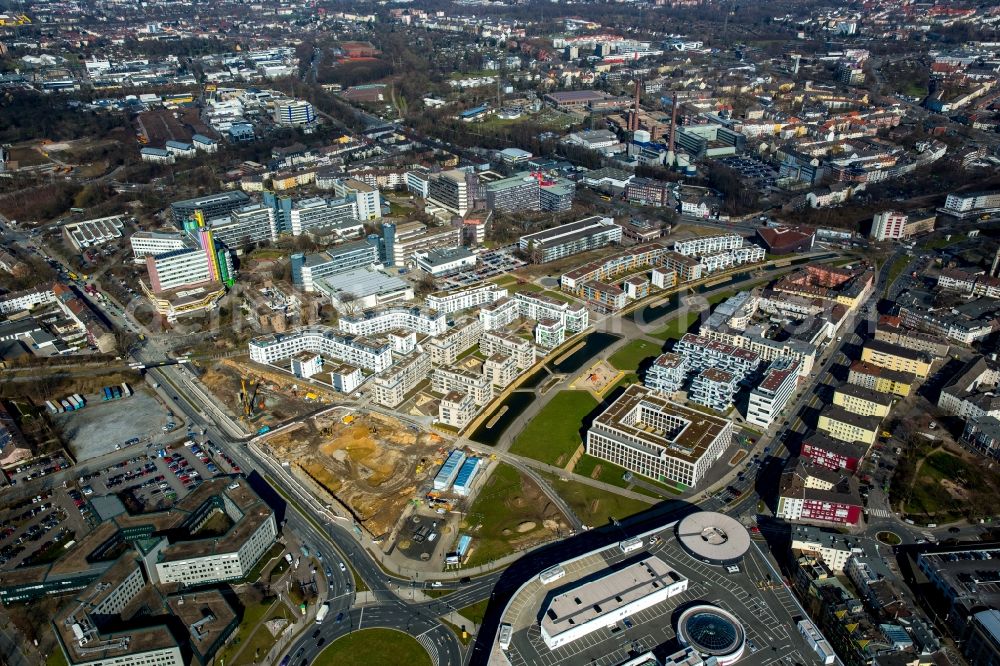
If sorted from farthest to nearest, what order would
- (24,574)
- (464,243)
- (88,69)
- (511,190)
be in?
(88,69) → (511,190) → (464,243) → (24,574)

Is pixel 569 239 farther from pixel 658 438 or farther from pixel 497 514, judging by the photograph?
pixel 497 514

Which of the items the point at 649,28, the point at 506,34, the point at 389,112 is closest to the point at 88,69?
the point at 389,112

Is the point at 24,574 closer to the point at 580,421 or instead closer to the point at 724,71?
the point at 580,421

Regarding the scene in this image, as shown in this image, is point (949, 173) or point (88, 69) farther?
point (88, 69)

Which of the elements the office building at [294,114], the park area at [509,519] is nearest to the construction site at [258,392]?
the park area at [509,519]

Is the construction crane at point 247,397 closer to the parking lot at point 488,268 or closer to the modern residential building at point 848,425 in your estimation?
the parking lot at point 488,268

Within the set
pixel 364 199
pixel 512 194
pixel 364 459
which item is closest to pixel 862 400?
pixel 364 459

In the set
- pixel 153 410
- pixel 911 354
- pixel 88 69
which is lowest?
pixel 153 410
